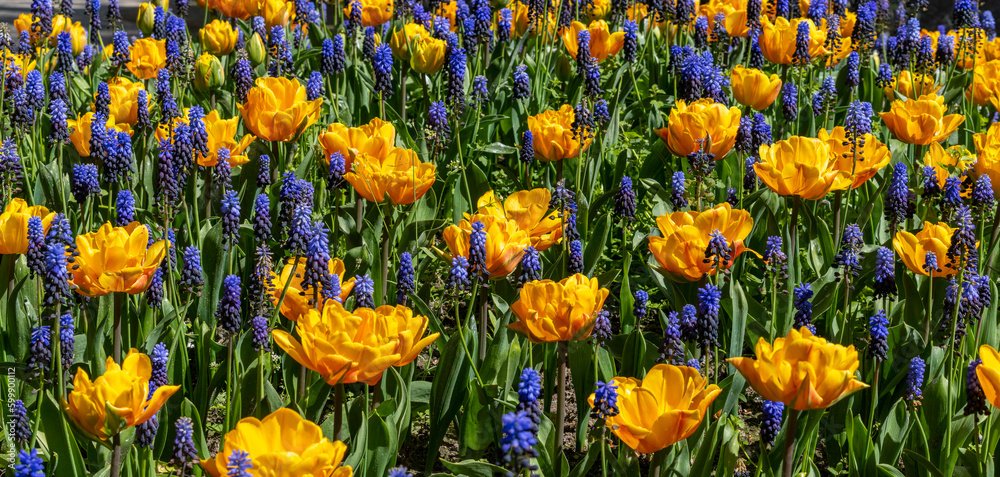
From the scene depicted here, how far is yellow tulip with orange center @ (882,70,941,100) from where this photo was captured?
14.2 feet

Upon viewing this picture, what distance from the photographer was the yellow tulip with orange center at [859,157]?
9.83 ft

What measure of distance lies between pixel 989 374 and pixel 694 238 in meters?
0.77

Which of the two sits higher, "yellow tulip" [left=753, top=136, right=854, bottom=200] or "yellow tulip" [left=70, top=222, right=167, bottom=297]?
"yellow tulip" [left=753, top=136, right=854, bottom=200]

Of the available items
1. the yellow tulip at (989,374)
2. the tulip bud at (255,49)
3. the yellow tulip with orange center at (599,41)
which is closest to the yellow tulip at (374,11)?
the tulip bud at (255,49)

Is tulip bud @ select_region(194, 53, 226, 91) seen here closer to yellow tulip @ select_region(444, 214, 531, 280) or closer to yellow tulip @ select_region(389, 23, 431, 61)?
yellow tulip @ select_region(389, 23, 431, 61)

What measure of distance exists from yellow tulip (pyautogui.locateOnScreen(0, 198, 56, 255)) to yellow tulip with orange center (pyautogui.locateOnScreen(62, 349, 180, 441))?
29.8 inches

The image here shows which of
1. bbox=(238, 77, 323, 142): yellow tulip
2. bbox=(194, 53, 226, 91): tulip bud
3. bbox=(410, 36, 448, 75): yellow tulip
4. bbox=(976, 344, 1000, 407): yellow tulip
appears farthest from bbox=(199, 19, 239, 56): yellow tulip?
bbox=(976, 344, 1000, 407): yellow tulip

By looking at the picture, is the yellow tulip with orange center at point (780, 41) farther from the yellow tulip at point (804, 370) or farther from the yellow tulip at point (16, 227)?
the yellow tulip at point (16, 227)

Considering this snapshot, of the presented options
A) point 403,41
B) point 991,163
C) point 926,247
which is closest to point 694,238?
point 926,247

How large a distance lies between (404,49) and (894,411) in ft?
8.48

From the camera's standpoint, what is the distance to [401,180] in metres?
2.79

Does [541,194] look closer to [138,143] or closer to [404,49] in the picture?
[404,49]

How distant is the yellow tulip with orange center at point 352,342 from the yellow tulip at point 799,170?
124 centimetres

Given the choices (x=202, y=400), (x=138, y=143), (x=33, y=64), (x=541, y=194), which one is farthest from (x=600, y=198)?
(x=33, y=64)
